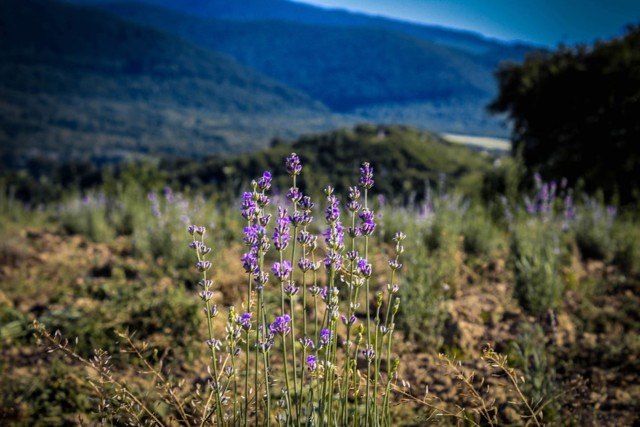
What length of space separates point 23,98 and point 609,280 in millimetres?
217709

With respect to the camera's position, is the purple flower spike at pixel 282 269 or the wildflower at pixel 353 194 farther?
the wildflower at pixel 353 194

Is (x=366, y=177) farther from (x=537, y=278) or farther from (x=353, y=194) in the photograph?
(x=537, y=278)

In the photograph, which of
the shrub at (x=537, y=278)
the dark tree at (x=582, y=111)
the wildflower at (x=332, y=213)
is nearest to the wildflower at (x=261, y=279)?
the wildflower at (x=332, y=213)

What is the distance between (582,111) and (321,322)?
10.1 m

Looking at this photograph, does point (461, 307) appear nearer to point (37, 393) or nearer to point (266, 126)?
point (37, 393)

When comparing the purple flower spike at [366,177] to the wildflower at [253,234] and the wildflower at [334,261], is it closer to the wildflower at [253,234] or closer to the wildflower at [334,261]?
the wildflower at [334,261]

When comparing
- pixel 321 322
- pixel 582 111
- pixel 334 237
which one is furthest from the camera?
pixel 582 111

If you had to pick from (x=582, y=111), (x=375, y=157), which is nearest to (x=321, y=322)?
(x=582, y=111)

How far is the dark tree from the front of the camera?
8.88m

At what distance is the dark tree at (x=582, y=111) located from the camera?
8883 mm

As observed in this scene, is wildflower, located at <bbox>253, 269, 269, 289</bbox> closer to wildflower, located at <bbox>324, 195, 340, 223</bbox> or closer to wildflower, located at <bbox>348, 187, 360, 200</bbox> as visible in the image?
wildflower, located at <bbox>324, 195, 340, 223</bbox>

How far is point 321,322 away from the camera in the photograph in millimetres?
2924

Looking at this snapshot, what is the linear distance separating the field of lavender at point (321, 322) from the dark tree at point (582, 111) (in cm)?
405

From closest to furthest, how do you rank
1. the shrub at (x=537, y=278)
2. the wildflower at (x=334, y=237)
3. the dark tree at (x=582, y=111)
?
the wildflower at (x=334, y=237)
the shrub at (x=537, y=278)
the dark tree at (x=582, y=111)
